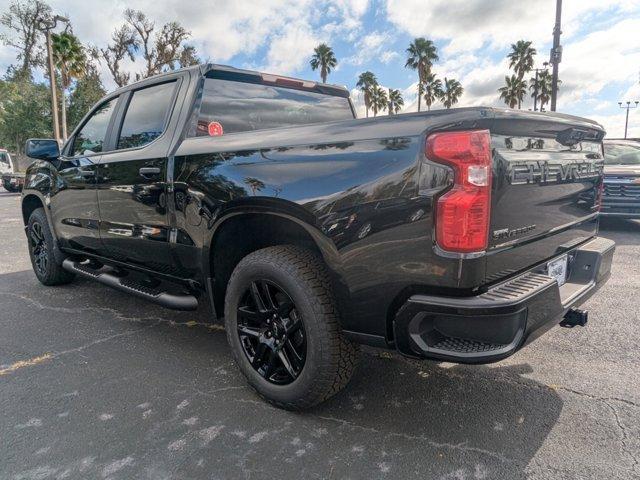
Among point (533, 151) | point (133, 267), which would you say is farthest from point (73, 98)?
point (533, 151)

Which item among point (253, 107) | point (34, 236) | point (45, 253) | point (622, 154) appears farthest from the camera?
point (622, 154)

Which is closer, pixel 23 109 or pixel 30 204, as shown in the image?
pixel 30 204

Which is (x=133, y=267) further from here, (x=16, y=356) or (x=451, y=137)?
(x=451, y=137)

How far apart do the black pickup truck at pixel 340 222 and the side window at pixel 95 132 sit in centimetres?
23

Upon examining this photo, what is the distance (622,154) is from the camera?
29.7ft

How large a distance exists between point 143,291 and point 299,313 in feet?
4.84

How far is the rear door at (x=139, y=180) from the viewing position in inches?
118

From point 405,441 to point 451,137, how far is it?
143cm

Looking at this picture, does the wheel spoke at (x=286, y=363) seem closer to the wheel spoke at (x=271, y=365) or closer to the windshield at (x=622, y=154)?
the wheel spoke at (x=271, y=365)

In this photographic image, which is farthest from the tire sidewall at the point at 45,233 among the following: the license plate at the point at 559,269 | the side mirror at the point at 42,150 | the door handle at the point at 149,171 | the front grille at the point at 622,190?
the front grille at the point at 622,190

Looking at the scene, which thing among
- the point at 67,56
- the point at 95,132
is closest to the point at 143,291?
the point at 95,132

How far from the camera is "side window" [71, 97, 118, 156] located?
379cm

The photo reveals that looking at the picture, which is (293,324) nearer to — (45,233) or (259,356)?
(259,356)

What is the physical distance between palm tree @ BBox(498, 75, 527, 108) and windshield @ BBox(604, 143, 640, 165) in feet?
119
